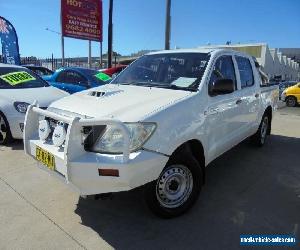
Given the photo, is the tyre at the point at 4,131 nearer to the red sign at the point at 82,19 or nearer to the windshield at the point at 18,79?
the windshield at the point at 18,79

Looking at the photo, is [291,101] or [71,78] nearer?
[71,78]

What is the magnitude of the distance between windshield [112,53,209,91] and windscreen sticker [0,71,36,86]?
338 centimetres

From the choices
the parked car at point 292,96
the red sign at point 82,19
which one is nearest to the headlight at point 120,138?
the parked car at point 292,96

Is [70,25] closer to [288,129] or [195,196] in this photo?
[288,129]

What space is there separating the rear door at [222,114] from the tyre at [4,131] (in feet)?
13.1

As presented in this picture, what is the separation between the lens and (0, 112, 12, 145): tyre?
6.27 metres

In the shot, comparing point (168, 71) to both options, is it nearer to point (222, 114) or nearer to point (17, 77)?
point (222, 114)

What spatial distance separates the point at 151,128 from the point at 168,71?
58.7 inches

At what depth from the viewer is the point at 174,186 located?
3602mm

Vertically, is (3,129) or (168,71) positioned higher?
(168,71)

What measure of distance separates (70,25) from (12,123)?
16834mm

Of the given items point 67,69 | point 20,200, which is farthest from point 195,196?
point 67,69

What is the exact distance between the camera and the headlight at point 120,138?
3.04 m

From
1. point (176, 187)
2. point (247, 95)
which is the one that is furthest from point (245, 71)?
point (176, 187)
